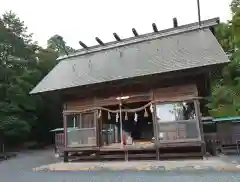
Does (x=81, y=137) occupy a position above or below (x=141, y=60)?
below

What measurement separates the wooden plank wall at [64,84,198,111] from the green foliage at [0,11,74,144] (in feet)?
32.0

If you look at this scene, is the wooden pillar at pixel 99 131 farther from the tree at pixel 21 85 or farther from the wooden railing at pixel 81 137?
the tree at pixel 21 85

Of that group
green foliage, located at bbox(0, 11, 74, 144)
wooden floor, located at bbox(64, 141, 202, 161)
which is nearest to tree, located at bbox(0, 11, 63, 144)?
green foliage, located at bbox(0, 11, 74, 144)

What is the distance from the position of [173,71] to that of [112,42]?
479cm

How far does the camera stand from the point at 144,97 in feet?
36.4

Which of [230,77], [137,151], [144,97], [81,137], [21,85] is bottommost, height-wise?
[137,151]

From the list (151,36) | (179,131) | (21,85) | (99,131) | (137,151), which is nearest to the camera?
(179,131)

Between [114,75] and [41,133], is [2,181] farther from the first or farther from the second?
[41,133]

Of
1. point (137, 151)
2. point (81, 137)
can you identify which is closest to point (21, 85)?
point (81, 137)

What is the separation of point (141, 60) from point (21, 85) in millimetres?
17124

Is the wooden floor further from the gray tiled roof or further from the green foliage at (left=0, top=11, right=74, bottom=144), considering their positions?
the green foliage at (left=0, top=11, right=74, bottom=144)

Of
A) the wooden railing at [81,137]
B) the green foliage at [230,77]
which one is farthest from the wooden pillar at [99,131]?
the green foliage at [230,77]

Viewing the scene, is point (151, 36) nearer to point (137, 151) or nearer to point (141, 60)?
point (141, 60)

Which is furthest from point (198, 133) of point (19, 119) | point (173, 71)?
point (19, 119)
